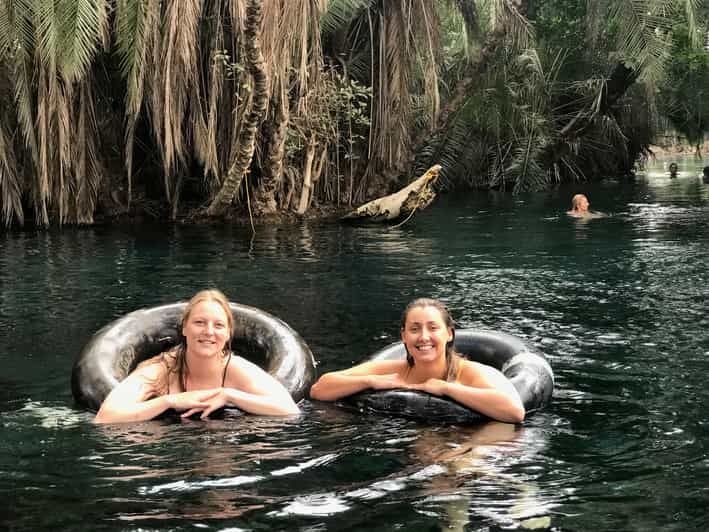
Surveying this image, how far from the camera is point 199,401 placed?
6.57 m

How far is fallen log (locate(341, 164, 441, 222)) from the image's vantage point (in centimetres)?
2092

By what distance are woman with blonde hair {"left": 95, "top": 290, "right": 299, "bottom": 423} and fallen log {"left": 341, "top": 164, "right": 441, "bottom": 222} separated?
14.2 meters

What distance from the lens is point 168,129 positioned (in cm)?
1852

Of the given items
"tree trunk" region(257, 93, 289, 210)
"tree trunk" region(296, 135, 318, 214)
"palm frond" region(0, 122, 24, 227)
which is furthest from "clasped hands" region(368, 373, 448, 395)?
"tree trunk" region(296, 135, 318, 214)

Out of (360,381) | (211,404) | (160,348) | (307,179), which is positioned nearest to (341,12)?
(307,179)

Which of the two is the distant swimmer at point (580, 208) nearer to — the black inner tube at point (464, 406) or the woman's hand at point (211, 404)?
the black inner tube at point (464, 406)

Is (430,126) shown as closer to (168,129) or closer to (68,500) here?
(168,129)

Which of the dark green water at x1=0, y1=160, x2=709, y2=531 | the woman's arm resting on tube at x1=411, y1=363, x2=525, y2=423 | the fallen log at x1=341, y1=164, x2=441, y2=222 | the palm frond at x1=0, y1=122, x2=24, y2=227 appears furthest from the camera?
the fallen log at x1=341, y1=164, x2=441, y2=222

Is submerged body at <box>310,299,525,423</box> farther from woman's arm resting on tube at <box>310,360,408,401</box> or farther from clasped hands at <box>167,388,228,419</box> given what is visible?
clasped hands at <box>167,388,228,419</box>

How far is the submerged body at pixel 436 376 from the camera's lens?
6.47m

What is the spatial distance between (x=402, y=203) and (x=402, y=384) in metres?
14.3

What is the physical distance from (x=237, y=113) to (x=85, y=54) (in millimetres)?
3022

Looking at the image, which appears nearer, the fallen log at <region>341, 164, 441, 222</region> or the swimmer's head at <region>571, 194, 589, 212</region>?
the fallen log at <region>341, 164, 441, 222</region>

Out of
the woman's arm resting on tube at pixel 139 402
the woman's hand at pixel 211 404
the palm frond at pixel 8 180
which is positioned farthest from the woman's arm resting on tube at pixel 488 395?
the palm frond at pixel 8 180
